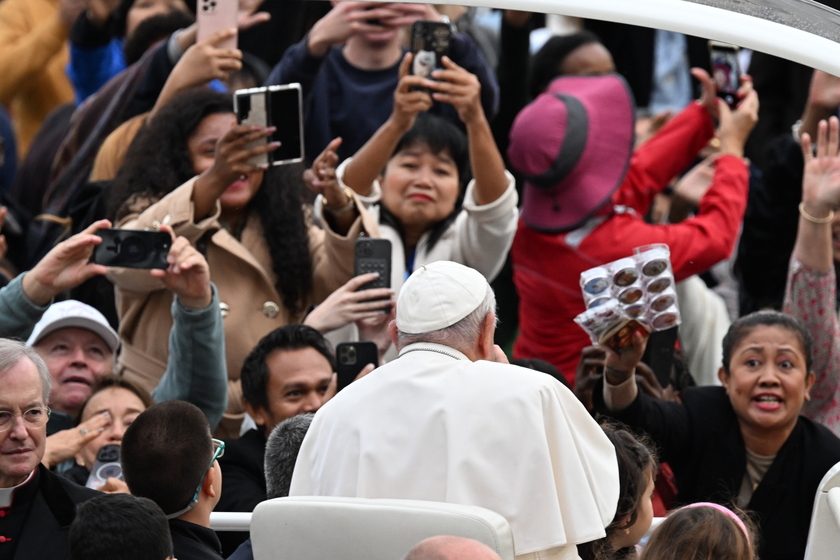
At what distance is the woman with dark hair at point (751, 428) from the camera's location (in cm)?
473

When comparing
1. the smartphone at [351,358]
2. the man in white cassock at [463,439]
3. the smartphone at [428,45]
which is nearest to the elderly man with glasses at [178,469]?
the man in white cassock at [463,439]

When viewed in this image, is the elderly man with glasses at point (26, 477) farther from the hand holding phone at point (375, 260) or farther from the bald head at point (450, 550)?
the hand holding phone at point (375, 260)

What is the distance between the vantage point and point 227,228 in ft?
18.0

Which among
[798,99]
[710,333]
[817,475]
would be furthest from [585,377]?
[798,99]

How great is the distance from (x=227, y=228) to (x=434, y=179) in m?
0.91

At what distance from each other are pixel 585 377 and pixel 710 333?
128 cm

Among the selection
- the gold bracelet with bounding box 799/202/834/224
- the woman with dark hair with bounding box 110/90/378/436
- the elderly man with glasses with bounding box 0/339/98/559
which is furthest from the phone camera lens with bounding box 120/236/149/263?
the gold bracelet with bounding box 799/202/834/224

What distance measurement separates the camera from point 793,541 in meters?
4.66

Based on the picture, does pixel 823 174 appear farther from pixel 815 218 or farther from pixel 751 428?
pixel 751 428

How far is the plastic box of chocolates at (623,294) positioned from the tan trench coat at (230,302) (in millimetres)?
1119

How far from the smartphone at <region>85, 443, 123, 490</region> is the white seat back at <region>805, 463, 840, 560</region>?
2234 millimetres

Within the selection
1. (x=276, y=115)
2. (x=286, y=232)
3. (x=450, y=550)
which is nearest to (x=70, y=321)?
(x=286, y=232)

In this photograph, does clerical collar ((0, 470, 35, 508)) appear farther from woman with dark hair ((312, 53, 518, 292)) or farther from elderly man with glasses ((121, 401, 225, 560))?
woman with dark hair ((312, 53, 518, 292))

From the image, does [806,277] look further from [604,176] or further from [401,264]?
[401,264]
